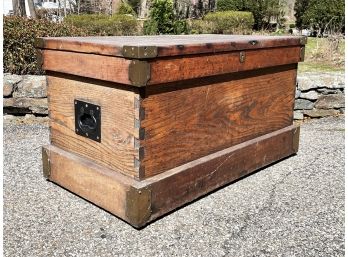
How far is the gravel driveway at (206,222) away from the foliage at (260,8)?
12569mm

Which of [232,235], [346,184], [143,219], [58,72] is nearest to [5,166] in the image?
[58,72]

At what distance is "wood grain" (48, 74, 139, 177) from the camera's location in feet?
6.42

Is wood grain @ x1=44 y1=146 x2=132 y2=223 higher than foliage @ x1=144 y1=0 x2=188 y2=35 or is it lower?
lower

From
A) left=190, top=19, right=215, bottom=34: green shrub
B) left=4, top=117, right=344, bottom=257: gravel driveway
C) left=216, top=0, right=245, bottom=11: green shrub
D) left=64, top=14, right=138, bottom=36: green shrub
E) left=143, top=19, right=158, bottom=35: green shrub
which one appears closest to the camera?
left=4, top=117, right=344, bottom=257: gravel driveway

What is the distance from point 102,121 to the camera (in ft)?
6.89

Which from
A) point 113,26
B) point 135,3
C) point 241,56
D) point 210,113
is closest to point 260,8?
point 113,26

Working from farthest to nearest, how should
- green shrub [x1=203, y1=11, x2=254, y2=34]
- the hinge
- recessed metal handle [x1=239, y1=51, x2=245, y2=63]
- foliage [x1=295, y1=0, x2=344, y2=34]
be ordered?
foliage [x1=295, y1=0, x2=344, y2=34] < green shrub [x1=203, y1=11, x2=254, y2=34] < recessed metal handle [x1=239, y1=51, x2=245, y2=63] < the hinge

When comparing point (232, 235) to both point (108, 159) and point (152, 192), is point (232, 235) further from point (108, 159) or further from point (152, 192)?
point (108, 159)

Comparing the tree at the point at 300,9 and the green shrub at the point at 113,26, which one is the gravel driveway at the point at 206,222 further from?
the tree at the point at 300,9

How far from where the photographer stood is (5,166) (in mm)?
2883

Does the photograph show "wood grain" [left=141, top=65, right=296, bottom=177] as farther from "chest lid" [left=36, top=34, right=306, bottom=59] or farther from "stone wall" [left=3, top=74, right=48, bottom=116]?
"stone wall" [left=3, top=74, right=48, bottom=116]

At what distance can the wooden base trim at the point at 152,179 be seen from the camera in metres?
1.98

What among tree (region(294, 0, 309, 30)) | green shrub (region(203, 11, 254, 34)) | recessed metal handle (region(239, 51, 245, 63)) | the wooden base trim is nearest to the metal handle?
the wooden base trim

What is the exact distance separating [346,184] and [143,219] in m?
1.41
